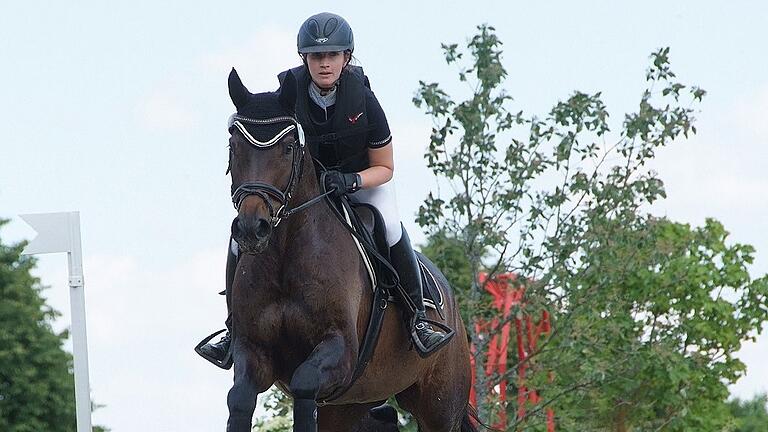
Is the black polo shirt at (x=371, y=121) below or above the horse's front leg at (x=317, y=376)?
above

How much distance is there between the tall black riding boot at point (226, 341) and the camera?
7761 millimetres

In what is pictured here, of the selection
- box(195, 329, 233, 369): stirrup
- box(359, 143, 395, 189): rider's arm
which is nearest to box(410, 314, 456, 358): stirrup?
box(359, 143, 395, 189): rider's arm

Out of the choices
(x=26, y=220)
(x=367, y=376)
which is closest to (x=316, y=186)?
(x=367, y=376)

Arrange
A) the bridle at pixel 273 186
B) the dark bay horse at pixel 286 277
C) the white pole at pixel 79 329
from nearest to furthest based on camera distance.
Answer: the bridle at pixel 273 186, the dark bay horse at pixel 286 277, the white pole at pixel 79 329

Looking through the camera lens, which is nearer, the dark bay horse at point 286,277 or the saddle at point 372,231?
the dark bay horse at point 286,277

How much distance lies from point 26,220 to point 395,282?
115 inches

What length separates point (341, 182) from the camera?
304 inches

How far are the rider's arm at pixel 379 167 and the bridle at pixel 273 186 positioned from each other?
603mm

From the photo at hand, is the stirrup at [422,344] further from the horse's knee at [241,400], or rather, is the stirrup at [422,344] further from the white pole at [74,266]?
the white pole at [74,266]

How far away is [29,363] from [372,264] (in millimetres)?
9384

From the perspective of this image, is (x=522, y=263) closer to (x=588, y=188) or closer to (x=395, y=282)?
(x=588, y=188)

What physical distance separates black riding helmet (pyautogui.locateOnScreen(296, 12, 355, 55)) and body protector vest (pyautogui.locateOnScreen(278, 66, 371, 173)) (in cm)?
20

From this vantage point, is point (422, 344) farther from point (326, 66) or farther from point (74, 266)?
point (74, 266)

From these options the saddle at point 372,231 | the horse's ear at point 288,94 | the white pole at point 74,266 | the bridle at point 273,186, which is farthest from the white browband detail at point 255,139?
the white pole at point 74,266
